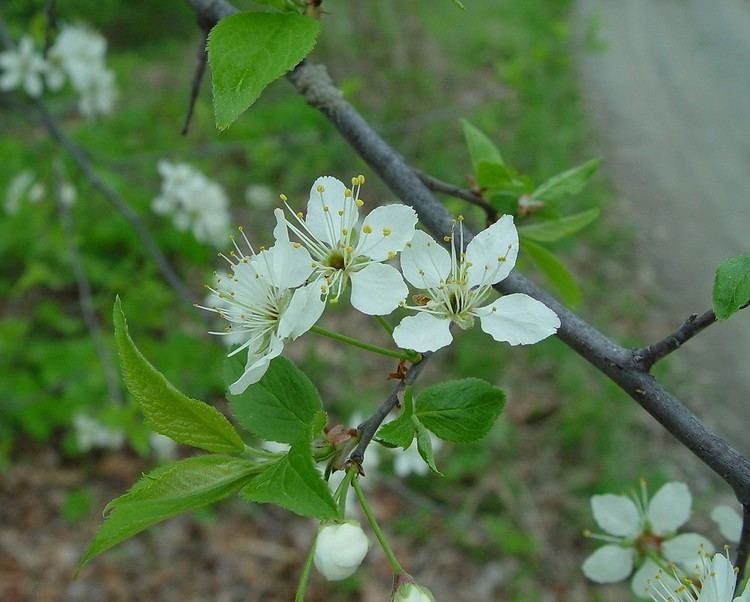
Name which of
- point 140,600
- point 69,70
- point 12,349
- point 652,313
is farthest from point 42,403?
point 652,313

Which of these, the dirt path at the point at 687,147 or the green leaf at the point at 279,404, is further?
the dirt path at the point at 687,147

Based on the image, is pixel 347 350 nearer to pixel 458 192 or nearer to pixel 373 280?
pixel 458 192

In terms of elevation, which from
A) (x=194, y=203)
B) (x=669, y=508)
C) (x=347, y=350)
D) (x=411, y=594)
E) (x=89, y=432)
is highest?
(x=411, y=594)

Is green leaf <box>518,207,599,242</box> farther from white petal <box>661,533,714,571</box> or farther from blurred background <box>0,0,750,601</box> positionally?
blurred background <box>0,0,750,601</box>

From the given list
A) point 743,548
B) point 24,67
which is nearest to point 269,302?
point 743,548

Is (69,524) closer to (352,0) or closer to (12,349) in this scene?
(12,349)

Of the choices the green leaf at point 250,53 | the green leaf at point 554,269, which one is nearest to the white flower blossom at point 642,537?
the green leaf at point 554,269

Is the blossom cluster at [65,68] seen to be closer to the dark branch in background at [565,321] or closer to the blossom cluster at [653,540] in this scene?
the dark branch in background at [565,321]
